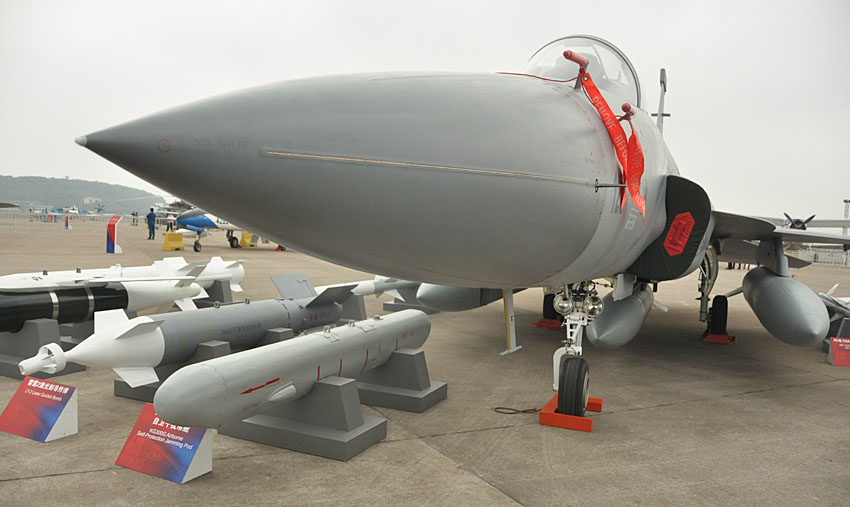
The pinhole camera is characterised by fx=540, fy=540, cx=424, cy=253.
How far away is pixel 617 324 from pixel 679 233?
1728 mm

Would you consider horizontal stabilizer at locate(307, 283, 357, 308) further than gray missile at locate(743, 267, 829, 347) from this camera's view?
Yes

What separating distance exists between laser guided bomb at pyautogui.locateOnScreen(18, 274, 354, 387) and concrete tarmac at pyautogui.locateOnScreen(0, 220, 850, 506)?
1.46ft

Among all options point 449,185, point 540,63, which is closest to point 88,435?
point 449,185

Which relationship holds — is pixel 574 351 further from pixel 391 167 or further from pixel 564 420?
pixel 391 167

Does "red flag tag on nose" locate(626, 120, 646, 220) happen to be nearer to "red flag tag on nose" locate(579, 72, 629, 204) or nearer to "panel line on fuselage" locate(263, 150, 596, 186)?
"red flag tag on nose" locate(579, 72, 629, 204)

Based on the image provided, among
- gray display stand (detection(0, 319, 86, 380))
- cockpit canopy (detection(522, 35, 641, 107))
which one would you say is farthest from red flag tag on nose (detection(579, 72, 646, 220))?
gray display stand (detection(0, 319, 86, 380))

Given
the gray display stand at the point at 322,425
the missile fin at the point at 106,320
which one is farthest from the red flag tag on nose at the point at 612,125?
the missile fin at the point at 106,320

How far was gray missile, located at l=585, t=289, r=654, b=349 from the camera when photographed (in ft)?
18.6

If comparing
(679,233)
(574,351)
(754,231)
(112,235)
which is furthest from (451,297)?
(112,235)

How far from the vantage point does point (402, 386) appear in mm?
4973

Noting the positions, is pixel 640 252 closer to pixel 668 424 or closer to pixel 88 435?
pixel 668 424

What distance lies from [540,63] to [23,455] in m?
4.48

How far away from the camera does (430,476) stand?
3.38 meters

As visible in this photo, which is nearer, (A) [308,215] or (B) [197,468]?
(A) [308,215]
